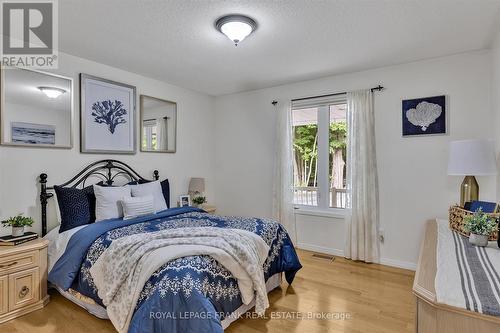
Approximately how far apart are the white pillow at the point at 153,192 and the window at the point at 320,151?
1.99 m

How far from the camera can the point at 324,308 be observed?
8.14ft

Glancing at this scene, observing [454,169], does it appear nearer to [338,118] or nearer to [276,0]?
[338,118]

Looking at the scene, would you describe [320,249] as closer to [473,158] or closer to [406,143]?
[406,143]

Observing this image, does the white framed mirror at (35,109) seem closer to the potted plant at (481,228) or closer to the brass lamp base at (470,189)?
the potted plant at (481,228)

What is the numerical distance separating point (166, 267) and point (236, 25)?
195cm

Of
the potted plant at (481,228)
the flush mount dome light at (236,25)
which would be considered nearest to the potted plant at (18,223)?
the flush mount dome light at (236,25)

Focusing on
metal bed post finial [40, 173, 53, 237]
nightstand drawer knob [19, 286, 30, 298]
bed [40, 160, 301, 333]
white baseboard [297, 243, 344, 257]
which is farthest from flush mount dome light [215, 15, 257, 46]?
white baseboard [297, 243, 344, 257]

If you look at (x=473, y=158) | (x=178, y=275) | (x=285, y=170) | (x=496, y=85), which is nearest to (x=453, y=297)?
(x=178, y=275)

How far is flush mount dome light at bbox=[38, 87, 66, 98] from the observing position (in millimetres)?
2908

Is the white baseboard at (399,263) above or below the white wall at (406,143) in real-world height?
below

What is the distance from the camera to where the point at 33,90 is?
285cm

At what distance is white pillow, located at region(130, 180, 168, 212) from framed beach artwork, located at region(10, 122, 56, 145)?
986 mm

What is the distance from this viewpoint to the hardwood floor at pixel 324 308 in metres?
2.17

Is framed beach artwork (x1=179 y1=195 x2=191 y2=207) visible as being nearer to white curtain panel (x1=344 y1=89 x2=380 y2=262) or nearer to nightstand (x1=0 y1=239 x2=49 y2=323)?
→ nightstand (x1=0 y1=239 x2=49 y2=323)
